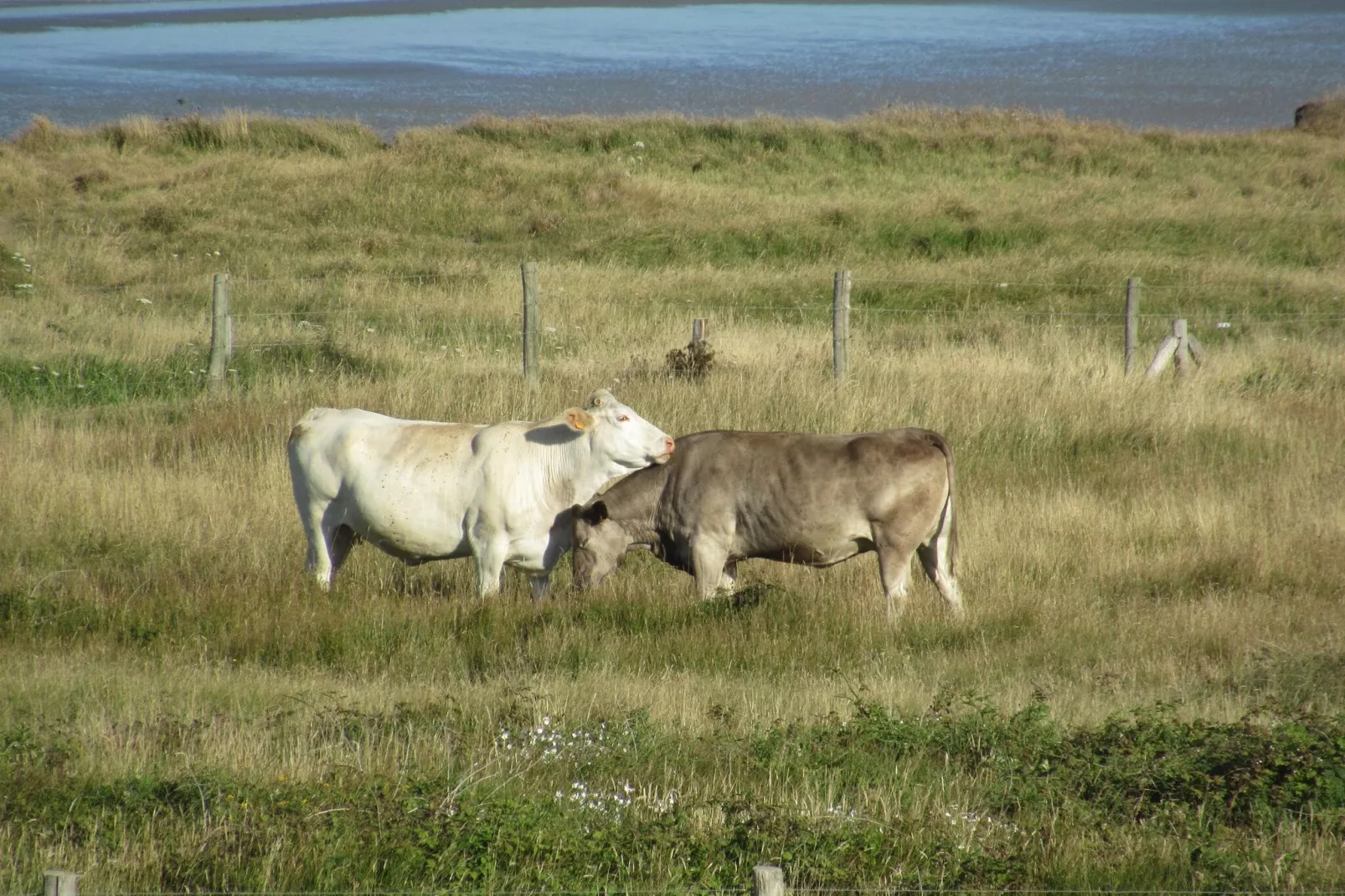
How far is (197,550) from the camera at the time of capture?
10172 mm

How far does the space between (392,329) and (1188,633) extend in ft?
47.9

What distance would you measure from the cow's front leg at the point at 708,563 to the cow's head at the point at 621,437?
0.63 m

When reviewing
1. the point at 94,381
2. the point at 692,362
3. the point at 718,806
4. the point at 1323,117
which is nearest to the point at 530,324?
the point at 692,362

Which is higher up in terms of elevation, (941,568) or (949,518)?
(949,518)

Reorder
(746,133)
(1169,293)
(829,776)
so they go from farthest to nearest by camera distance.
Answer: (746,133), (1169,293), (829,776)

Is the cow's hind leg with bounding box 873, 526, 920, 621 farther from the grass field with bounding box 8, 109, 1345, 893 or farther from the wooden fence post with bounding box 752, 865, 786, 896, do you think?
the wooden fence post with bounding box 752, 865, 786, 896

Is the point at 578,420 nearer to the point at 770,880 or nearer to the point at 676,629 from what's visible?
the point at 676,629

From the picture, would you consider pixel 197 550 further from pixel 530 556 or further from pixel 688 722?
pixel 688 722

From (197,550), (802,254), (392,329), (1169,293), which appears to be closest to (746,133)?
(802,254)

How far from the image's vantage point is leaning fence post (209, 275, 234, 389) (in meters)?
15.9

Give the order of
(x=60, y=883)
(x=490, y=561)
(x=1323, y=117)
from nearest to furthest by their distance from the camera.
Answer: (x=60, y=883), (x=490, y=561), (x=1323, y=117)

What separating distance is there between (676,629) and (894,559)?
5.10 ft

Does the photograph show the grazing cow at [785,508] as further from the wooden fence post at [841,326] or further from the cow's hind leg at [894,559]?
the wooden fence post at [841,326]

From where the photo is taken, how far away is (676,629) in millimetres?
8477
